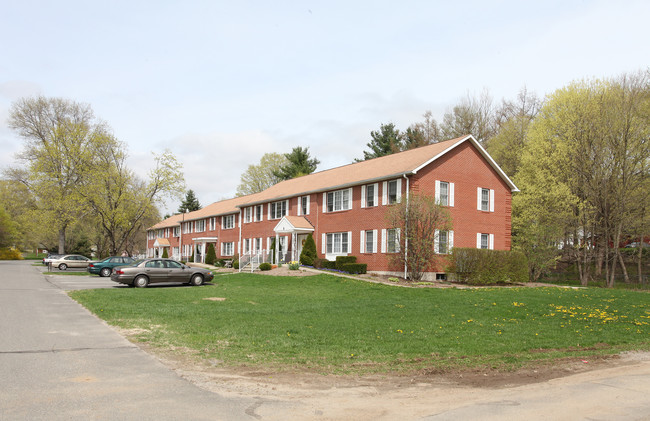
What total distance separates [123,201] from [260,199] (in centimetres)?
1280

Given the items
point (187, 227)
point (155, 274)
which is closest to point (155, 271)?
point (155, 274)

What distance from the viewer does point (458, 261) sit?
84.7 ft

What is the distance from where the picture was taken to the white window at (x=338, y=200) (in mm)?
31516

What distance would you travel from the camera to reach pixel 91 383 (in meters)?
6.58

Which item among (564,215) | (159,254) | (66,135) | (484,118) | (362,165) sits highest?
(484,118)

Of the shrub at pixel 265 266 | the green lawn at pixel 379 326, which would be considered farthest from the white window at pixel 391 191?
the shrub at pixel 265 266

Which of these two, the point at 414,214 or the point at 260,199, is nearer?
the point at 414,214

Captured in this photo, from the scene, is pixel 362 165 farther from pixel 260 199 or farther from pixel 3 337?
pixel 3 337

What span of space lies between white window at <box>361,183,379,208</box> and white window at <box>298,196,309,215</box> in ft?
21.6

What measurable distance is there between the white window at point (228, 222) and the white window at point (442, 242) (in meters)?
26.7

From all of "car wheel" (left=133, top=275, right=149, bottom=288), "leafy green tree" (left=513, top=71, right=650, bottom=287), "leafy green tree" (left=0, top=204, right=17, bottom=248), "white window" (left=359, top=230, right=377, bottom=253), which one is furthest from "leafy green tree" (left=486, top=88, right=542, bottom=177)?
"leafy green tree" (left=0, top=204, right=17, bottom=248)

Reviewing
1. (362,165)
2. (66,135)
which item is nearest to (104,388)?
(362,165)

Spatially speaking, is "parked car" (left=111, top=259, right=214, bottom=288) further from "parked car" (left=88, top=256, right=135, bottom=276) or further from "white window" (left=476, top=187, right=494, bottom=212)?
"white window" (left=476, top=187, right=494, bottom=212)

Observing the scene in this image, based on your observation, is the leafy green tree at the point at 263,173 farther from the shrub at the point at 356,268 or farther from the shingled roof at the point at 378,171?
the shrub at the point at 356,268
